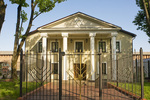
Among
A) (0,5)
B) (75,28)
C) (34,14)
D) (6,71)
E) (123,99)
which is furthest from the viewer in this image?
(6,71)

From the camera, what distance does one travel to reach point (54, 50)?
1991cm

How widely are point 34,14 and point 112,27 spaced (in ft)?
30.1

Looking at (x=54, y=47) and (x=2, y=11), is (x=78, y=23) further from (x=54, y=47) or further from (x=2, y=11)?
(x=2, y=11)

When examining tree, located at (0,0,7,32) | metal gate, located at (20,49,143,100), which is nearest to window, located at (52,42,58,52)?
metal gate, located at (20,49,143,100)

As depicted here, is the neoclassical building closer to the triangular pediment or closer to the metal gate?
the triangular pediment

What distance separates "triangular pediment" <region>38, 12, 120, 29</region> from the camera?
18062mm

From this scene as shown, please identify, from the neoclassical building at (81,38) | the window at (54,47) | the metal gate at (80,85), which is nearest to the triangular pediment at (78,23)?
the neoclassical building at (81,38)

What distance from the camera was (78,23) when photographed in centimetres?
1828

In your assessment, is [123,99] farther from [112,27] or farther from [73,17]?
[73,17]

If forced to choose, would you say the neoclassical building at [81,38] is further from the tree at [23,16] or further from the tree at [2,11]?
the tree at [2,11]

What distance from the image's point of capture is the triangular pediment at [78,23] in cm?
1806

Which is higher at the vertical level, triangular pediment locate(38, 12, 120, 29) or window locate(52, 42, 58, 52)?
triangular pediment locate(38, 12, 120, 29)

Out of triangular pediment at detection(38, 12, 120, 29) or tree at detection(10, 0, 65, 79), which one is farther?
triangular pediment at detection(38, 12, 120, 29)

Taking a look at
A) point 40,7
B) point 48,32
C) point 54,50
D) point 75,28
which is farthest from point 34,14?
point 54,50
